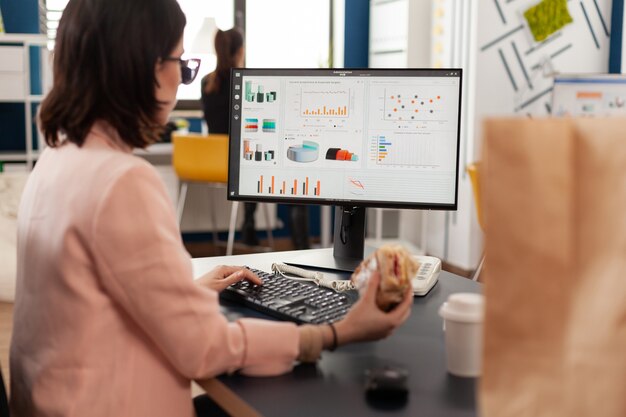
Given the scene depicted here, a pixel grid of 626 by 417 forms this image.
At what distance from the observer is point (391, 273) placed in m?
1.20

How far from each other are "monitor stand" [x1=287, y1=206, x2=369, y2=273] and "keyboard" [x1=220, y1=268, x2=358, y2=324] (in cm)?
29

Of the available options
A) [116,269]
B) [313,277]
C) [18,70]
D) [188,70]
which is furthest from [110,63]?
[18,70]

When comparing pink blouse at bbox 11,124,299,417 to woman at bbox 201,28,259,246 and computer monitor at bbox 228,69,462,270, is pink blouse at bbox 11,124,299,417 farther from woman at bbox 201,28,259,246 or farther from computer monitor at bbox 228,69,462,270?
woman at bbox 201,28,259,246

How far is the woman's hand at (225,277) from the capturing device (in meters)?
1.59

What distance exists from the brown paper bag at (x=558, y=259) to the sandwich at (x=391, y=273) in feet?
1.59

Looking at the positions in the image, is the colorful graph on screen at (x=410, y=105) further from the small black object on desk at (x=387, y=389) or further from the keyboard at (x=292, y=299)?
the small black object on desk at (x=387, y=389)

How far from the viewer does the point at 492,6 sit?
4945 mm

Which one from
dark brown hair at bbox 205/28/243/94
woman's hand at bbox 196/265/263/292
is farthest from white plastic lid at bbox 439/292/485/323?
dark brown hair at bbox 205/28/243/94

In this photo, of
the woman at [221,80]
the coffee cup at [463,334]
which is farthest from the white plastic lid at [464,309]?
the woman at [221,80]

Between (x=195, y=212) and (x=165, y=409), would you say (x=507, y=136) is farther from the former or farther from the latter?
(x=195, y=212)

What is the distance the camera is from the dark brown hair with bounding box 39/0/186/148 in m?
1.18

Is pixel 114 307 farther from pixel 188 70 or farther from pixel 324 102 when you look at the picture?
pixel 324 102

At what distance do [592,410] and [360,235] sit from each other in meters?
1.28

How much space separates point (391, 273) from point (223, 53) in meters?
4.02
